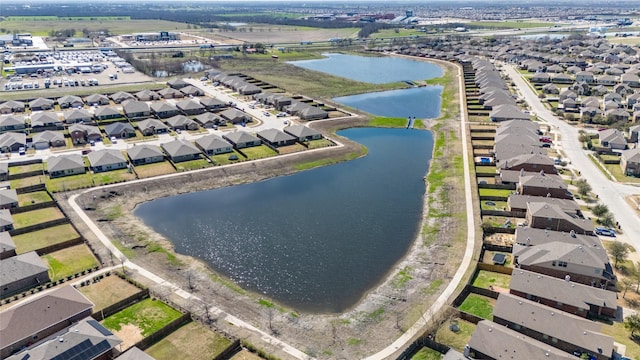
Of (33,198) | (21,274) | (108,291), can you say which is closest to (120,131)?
(33,198)

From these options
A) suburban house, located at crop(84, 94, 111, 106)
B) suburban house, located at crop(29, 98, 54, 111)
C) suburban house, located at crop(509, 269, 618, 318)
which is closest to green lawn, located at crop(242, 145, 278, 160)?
suburban house, located at crop(509, 269, 618, 318)

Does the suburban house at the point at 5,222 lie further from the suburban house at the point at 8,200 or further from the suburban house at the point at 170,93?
the suburban house at the point at 170,93

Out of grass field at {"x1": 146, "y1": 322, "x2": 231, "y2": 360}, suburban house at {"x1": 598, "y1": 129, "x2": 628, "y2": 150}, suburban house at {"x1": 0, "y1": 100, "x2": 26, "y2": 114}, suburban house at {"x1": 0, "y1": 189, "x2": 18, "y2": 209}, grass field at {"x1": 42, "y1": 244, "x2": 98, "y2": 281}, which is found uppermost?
suburban house at {"x1": 598, "y1": 129, "x2": 628, "y2": 150}

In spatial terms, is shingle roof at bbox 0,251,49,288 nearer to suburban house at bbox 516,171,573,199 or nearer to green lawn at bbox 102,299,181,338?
green lawn at bbox 102,299,181,338

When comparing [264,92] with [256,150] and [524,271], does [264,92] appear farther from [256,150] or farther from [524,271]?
[524,271]

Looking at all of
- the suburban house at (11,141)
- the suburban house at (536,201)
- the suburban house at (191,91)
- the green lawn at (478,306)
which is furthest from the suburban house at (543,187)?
the suburban house at (191,91)

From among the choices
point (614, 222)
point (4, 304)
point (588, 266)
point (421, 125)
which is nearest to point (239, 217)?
point (4, 304)
